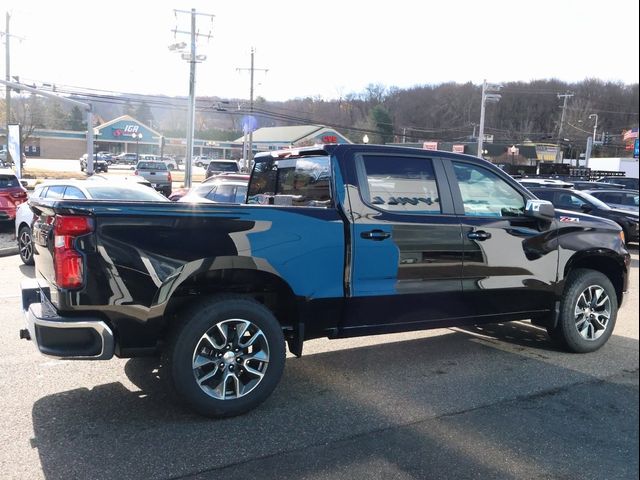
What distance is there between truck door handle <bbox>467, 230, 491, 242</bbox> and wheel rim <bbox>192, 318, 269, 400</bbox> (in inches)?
78.5

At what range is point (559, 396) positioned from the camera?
4.31 meters

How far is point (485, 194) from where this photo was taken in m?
4.95

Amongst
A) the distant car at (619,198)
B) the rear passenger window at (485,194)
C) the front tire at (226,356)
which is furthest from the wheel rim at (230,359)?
the distant car at (619,198)

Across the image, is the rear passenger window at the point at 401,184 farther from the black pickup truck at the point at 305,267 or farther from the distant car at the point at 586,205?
the distant car at the point at 586,205

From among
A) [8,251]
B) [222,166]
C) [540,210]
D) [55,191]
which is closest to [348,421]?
[540,210]

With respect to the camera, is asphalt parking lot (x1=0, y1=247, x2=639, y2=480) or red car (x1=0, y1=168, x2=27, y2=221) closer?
asphalt parking lot (x1=0, y1=247, x2=639, y2=480)

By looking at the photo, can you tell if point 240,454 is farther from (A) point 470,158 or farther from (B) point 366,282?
(A) point 470,158

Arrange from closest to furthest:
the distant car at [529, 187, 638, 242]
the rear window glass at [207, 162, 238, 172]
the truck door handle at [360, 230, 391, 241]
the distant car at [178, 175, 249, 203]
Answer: the truck door handle at [360, 230, 391, 241] → the distant car at [178, 175, 249, 203] → the distant car at [529, 187, 638, 242] → the rear window glass at [207, 162, 238, 172]

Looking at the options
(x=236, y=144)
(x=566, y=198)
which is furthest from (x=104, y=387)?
(x=236, y=144)

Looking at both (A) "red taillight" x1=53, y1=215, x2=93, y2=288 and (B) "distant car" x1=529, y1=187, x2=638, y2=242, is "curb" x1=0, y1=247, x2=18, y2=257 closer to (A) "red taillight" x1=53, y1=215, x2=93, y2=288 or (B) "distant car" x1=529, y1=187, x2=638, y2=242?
(A) "red taillight" x1=53, y1=215, x2=93, y2=288

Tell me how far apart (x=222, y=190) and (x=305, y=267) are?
824cm

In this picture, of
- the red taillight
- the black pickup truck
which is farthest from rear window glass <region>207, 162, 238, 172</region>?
the red taillight

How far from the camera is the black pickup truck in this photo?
341 cm

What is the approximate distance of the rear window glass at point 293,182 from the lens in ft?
14.8
